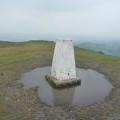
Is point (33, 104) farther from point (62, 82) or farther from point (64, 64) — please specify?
point (64, 64)

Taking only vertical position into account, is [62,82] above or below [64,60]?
below

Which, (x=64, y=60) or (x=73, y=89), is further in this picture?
(x=64, y=60)

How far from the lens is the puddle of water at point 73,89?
21.2 meters

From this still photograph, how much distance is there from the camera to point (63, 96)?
2188 cm

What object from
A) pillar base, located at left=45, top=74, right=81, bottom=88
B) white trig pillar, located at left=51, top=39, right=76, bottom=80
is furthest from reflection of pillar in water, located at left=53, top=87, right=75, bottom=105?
white trig pillar, located at left=51, top=39, right=76, bottom=80

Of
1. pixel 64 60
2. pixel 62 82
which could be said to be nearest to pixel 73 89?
pixel 62 82

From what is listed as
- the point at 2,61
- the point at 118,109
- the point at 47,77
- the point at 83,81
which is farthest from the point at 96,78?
the point at 2,61

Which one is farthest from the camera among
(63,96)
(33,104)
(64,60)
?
(64,60)

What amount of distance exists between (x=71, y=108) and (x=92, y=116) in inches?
71.2

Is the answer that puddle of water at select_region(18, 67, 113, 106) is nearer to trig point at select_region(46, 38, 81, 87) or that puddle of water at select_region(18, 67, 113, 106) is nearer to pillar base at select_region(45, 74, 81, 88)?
pillar base at select_region(45, 74, 81, 88)

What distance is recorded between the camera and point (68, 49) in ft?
77.8

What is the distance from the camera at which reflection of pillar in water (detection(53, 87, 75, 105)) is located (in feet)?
68.1

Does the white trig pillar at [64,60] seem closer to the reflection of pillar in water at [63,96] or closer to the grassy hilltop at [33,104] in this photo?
the reflection of pillar in water at [63,96]

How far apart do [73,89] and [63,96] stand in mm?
1790
